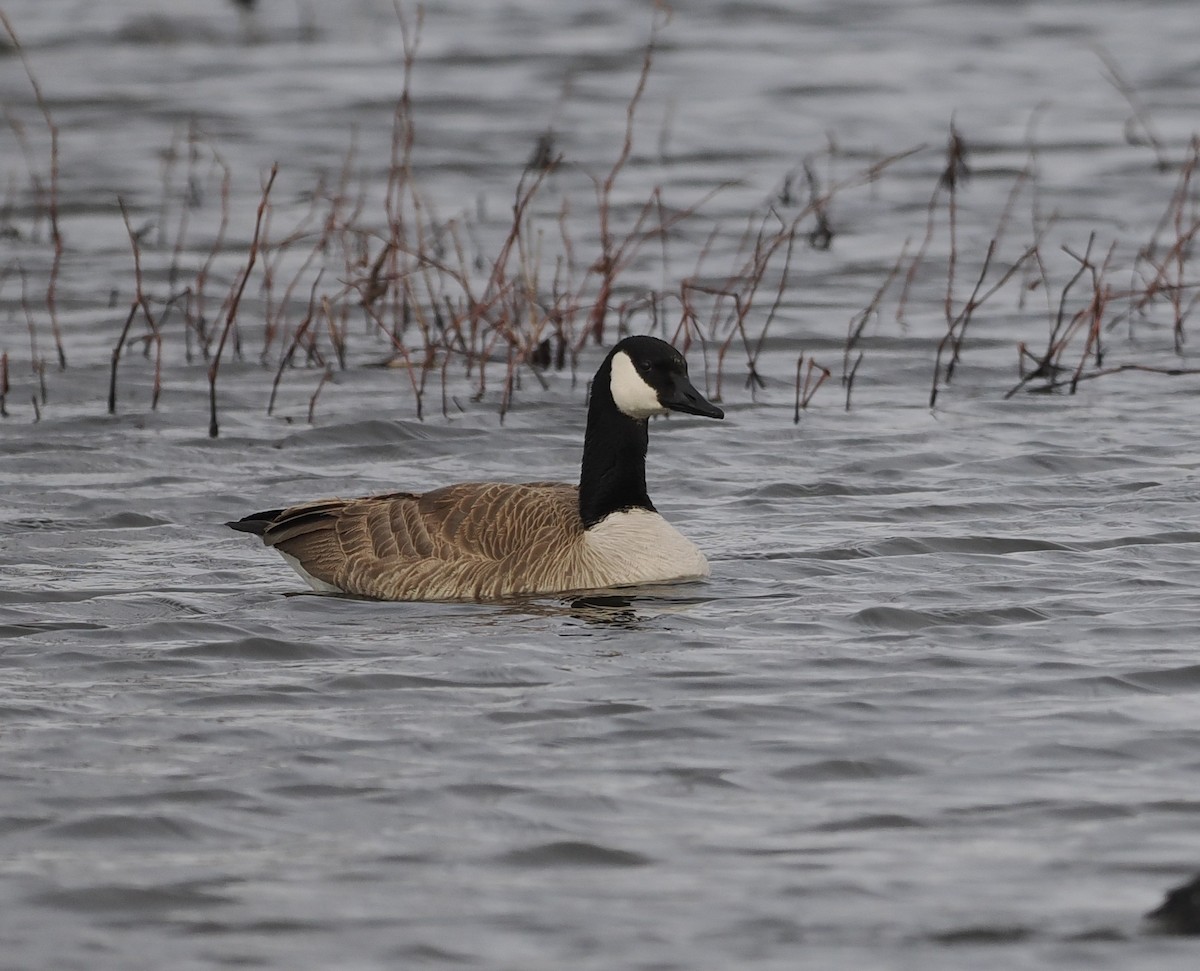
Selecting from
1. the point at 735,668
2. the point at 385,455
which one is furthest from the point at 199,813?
the point at 385,455

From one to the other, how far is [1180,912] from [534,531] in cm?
445

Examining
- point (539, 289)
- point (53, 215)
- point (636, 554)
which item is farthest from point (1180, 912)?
point (539, 289)

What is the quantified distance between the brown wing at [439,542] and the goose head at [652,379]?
1.95ft

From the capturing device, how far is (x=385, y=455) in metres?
13.2

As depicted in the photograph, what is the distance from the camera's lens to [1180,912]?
6.02m

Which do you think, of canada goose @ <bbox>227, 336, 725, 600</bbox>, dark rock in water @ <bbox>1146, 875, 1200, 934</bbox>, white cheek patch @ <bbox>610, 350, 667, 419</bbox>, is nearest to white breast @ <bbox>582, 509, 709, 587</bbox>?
canada goose @ <bbox>227, 336, 725, 600</bbox>

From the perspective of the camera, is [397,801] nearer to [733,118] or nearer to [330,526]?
[330,526]

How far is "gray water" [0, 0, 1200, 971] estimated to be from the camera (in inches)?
244

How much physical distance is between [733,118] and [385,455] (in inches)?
493

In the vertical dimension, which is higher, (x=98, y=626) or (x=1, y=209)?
(x=1, y=209)

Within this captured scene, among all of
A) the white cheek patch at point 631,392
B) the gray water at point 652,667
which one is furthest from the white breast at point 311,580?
the white cheek patch at point 631,392

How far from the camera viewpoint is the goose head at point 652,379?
32.3 ft

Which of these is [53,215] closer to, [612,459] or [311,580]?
[311,580]

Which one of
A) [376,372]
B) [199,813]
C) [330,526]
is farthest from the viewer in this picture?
[376,372]
